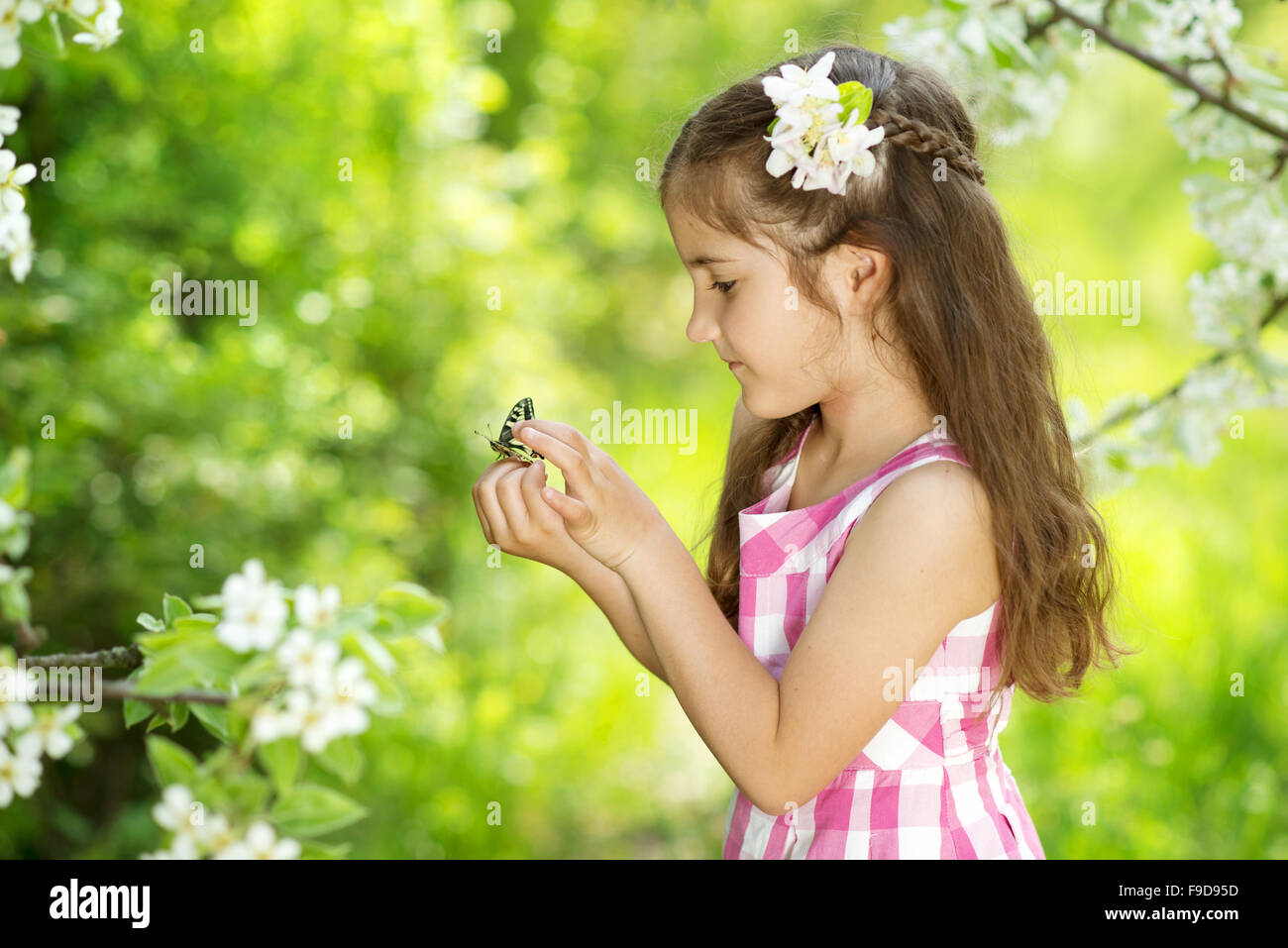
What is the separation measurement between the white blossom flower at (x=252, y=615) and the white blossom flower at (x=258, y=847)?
109 millimetres

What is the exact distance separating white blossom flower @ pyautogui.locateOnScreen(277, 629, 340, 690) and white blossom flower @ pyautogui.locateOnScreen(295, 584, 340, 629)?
13mm

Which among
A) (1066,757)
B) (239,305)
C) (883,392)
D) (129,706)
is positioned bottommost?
(1066,757)

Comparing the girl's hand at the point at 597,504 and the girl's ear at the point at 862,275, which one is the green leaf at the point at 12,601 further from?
the girl's ear at the point at 862,275

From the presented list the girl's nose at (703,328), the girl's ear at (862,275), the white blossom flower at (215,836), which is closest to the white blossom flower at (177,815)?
the white blossom flower at (215,836)

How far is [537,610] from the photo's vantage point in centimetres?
327

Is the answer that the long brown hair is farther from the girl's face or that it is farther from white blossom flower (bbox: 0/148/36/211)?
white blossom flower (bbox: 0/148/36/211)

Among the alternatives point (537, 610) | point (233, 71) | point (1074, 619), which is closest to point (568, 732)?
point (537, 610)

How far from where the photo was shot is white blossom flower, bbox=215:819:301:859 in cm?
68

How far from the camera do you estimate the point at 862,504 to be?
3.53 ft

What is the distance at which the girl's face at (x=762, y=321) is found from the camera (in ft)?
3.56

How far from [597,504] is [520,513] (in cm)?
9

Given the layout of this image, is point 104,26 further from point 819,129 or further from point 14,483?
point 819,129

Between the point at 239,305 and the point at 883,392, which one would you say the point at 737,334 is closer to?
the point at 883,392

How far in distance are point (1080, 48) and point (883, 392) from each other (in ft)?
2.46
